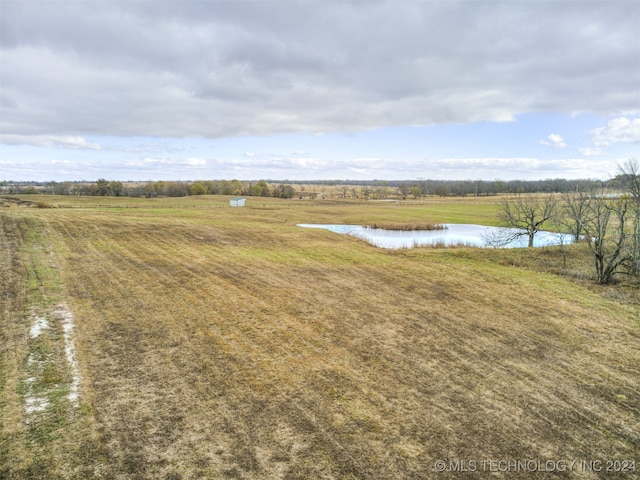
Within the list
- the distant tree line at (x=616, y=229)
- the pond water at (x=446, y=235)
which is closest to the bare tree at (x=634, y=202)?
the distant tree line at (x=616, y=229)

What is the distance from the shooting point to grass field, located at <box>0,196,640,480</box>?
202 inches

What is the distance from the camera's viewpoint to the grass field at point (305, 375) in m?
5.12

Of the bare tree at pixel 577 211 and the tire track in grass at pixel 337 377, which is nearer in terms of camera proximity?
the tire track in grass at pixel 337 377

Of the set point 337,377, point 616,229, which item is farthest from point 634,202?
point 337,377

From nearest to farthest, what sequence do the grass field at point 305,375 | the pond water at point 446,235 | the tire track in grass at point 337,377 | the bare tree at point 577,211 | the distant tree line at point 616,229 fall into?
the grass field at point 305,375, the tire track in grass at point 337,377, the distant tree line at point 616,229, the bare tree at point 577,211, the pond water at point 446,235

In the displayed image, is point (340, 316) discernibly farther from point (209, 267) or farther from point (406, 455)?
point (209, 267)

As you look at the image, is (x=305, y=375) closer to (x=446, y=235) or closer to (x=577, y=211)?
(x=577, y=211)

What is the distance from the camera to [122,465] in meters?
4.79

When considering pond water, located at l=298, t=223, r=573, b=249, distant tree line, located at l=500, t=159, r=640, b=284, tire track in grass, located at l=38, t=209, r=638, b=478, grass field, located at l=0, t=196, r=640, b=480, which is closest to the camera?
grass field, located at l=0, t=196, r=640, b=480

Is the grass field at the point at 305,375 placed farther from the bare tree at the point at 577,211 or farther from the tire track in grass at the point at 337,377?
the bare tree at the point at 577,211

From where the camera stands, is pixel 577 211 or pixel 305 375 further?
pixel 577 211

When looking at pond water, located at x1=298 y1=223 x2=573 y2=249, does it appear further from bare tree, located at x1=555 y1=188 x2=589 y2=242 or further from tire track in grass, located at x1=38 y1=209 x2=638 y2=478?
tire track in grass, located at x1=38 y1=209 x2=638 y2=478

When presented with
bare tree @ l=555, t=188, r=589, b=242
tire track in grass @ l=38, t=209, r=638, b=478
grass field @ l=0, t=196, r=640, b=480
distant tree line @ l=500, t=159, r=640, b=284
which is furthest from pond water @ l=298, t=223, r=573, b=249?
tire track in grass @ l=38, t=209, r=638, b=478

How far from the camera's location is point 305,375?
7.36m
